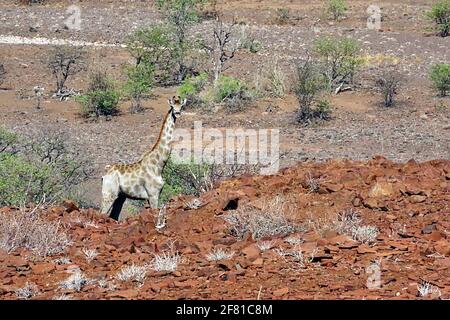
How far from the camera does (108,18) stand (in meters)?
32.3

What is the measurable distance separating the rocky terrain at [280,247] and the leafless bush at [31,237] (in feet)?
0.36

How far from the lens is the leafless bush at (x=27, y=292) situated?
6004 mm

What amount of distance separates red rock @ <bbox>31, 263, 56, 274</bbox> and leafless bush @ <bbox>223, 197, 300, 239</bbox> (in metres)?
1.58

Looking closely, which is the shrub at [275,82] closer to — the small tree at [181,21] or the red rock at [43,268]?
the small tree at [181,21]

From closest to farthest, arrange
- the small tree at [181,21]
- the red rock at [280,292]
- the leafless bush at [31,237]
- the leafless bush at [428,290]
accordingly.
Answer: the leafless bush at [428,290] → the red rock at [280,292] → the leafless bush at [31,237] → the small tree at [181,21]

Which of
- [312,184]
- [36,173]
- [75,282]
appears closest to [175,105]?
[312,184]

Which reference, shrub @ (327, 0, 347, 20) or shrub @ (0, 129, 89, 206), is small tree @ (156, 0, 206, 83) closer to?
shrub @ (327, 0, 347, 20)

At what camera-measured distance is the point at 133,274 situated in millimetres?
6266

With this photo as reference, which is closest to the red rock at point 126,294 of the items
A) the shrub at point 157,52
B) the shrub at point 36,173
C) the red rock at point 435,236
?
the red rock at point 435,236

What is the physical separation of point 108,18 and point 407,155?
17201 mm

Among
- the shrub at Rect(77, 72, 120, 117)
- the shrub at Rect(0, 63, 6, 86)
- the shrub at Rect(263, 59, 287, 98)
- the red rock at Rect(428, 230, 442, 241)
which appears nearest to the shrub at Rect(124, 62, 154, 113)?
the shrub at Rect(77, 72, 120, 117)

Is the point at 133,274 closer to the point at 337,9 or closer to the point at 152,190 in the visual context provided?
the point at 152,190

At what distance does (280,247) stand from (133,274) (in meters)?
1.18
